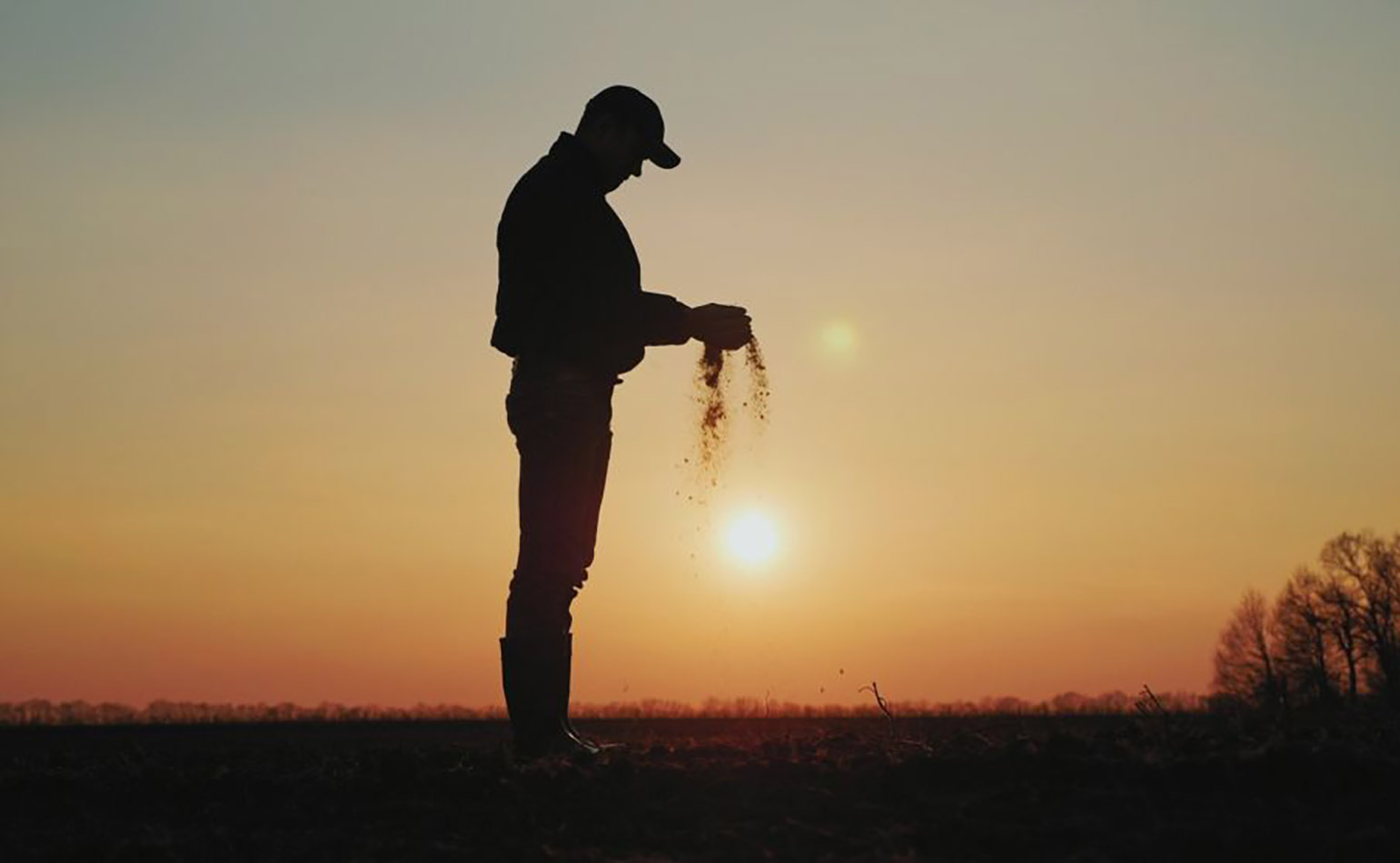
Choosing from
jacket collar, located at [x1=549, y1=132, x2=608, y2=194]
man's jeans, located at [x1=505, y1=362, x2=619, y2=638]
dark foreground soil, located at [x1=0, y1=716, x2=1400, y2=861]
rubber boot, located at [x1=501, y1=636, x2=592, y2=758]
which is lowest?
dark foreground soil, located at [x1=0, y1=716, x2=1400, y2=861]

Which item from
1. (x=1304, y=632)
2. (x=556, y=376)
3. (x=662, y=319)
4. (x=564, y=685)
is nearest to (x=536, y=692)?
(x=564, y=685)

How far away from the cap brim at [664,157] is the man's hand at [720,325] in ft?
3.04

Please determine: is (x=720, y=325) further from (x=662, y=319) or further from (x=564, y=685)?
(x=564, y=685)

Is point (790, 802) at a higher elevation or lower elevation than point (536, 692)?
lower

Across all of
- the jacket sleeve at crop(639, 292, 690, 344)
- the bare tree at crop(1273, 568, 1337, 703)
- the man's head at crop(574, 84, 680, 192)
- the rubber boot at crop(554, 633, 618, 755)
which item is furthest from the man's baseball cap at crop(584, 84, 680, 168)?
the bare tree at crop(1273, 568, 1337, 703)

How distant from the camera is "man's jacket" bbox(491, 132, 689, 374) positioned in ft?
31.0

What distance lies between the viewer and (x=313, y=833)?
7027 mm

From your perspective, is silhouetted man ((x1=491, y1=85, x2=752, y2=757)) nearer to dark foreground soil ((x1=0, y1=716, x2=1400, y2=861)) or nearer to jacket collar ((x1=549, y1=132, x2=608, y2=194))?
jacket collar ((x1=549, y1=132, x2=608, y2=194))

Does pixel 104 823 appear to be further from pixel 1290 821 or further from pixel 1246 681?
pixel 1246 681

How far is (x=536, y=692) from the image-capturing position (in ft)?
30.7

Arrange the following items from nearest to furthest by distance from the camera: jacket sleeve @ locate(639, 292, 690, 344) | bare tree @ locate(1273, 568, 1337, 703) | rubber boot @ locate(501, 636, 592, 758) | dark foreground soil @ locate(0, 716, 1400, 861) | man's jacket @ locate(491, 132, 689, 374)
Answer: dark foreground soil @ locate(0, 716, 1400, 861) → rubber boot @ locate(501, 636, 592, 758) → man's jacket @ locate(491, 132, 689, 374) → jacket sleeve @ locate(639, 292, 690, 344) → bare tree @ locate(1273, 568, 1337, 703)

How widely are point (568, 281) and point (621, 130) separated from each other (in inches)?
43.5

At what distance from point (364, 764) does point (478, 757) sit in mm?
671

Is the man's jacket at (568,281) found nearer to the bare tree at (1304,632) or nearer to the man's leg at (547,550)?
the man's leg at (547,550)
